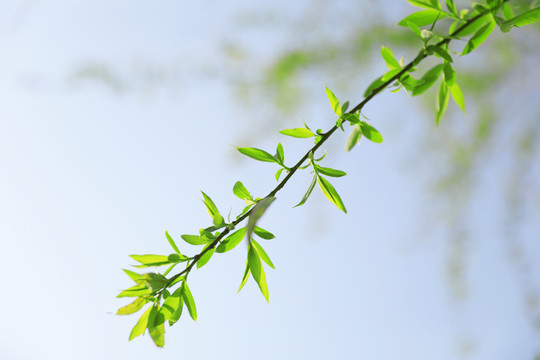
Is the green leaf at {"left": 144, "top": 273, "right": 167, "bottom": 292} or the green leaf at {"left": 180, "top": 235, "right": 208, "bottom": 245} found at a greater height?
the green leaf at {"left": 180, "top": 235, "right": 208, "bottom": 245}

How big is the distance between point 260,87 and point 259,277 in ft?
3.05

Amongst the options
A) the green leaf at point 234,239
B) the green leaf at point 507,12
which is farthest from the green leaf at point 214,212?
the green leaf at point 507,12

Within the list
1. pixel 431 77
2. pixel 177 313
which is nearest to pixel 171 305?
pixel 177 313

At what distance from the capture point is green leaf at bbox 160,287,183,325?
0.33ft

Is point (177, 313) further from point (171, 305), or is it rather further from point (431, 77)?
point (431, 77)

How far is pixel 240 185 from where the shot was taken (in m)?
0.11

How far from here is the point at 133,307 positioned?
99mm

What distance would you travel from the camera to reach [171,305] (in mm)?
103

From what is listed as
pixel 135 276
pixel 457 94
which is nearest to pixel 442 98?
pixel 457 94

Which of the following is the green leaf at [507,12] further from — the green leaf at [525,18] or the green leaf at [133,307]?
the green leaf at [133,307]

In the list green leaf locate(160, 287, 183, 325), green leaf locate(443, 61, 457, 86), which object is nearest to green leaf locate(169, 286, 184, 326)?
green leaf locate(160, 287, 183, 325)

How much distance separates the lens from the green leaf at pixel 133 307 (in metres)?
0.10

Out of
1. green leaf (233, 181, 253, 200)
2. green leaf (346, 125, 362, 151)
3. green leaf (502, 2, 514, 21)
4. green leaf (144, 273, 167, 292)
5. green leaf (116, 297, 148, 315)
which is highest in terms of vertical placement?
green leaf (502, 2, 514, 21)

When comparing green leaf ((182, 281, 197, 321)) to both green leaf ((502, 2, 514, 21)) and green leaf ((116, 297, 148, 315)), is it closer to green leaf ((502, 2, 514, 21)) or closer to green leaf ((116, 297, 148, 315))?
green leaf ((116, 297, 148, 315))
